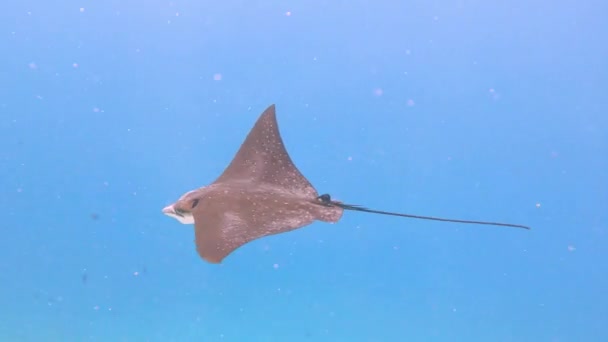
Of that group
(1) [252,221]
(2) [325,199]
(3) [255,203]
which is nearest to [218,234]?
(1) [252,221]

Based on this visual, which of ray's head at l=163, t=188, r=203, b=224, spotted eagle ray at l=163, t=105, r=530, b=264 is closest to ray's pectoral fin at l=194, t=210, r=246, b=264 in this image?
spotted eagle ray at l=163, t=105, r=530, b=264

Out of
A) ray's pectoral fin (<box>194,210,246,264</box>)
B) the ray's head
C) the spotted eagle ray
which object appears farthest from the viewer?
the ray's head

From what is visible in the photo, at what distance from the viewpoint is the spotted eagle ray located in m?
2.96

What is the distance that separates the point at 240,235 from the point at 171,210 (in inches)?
39.5

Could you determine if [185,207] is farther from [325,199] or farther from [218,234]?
[325,199]

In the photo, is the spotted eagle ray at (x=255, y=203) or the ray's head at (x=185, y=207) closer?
the spotted eagle ray at (x=255, y=203)

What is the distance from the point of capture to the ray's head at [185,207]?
3.46m

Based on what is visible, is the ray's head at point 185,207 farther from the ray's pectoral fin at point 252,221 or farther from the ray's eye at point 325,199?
the ray's eye at point 325,199

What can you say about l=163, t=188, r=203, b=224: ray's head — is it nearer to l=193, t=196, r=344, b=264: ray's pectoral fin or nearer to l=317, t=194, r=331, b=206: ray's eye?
l=193, t=196, r=344, b=264: ray's pectoral fin

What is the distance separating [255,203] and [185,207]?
2.28 ft

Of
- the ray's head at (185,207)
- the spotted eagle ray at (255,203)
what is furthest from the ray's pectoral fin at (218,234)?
the ray's head at (185,207)

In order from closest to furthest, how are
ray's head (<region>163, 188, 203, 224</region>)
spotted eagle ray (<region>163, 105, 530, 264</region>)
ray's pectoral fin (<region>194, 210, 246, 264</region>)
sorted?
1. ray's pectoral fin (<region>194, 210, 246, 264</region>)
2. spotted eagle ray (<region>163, 105, 530, 264</region>)
3. ray's head (<region>163, 188, 203, 224</region>)

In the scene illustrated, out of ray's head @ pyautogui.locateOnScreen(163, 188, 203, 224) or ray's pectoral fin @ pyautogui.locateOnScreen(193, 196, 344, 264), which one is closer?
ray's pectoral fin @ pyautogui.locateOnScreen(193, 196, 344, 264)

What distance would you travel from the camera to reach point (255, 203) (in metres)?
3.18
